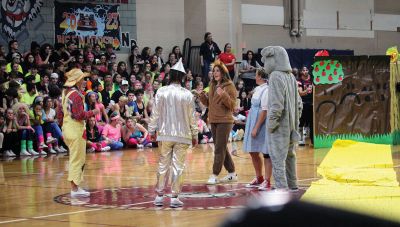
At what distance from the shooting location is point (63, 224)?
7.90 metres

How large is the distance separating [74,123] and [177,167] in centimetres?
187

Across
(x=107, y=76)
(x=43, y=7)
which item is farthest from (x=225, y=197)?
(x=43, y=7)

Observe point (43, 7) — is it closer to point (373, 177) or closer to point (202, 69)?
point (202, 69)

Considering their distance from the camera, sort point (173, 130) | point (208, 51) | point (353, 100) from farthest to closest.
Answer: point (208, 51), point (353, 100), point (173, 130)

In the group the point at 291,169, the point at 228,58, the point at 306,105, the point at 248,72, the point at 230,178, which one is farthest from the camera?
the point at 248,72

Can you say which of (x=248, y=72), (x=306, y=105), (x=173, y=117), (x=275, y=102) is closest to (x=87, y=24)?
(x=248, y=72)

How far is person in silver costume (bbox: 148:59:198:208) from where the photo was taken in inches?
350

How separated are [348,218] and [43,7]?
23188 millimetres

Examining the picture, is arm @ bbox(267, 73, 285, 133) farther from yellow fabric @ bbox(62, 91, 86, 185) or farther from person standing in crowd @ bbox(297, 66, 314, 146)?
person standing in crowd @ bbox(297, 66, 314, 146)

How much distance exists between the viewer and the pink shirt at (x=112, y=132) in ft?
64.3

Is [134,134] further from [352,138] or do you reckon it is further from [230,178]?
[230,178]

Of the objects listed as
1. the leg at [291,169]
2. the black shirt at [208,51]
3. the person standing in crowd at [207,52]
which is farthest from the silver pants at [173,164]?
the black shirt at [208,51]

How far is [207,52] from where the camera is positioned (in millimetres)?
24906

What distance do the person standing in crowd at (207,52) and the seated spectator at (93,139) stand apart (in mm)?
6227
